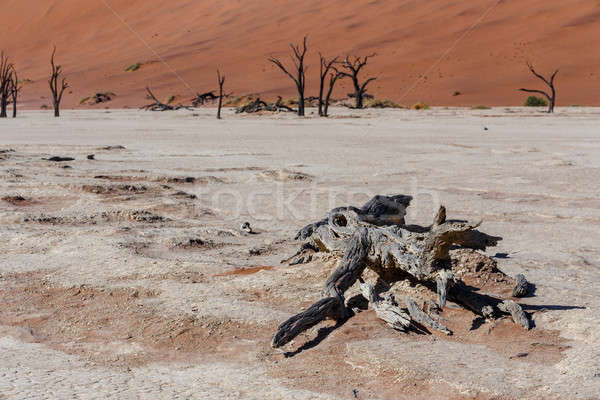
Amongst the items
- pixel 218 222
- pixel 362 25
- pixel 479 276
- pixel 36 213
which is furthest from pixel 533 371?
pixel 362 25

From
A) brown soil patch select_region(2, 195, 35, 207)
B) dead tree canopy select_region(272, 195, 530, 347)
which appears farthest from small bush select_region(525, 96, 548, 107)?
dead tree canopy select_region(272, 195, 530, 347)

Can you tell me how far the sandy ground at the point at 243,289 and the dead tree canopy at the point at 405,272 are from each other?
0.09 m

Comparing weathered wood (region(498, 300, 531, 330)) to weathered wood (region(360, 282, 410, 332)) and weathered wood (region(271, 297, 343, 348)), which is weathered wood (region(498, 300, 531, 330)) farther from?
weathered wood (region(271, 297, 343, 348))

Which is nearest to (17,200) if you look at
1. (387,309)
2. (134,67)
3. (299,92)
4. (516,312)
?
(387,309)

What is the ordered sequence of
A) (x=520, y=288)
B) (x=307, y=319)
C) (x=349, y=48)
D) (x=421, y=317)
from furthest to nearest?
(x=349, y=48) → (x=520, y=288) → (x=421, y=317) → (x=307, y=319)

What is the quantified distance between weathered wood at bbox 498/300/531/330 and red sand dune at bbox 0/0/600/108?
1379 inches

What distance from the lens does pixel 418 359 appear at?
117 inches

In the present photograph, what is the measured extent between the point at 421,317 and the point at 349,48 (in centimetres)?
4940

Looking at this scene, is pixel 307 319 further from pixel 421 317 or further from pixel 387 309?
pixel 421 317

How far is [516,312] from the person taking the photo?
3.33 m

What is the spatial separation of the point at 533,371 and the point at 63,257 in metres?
3.12

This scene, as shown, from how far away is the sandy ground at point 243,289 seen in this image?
9.29 ft

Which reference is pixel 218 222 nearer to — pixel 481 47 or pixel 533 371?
pixel 533 371

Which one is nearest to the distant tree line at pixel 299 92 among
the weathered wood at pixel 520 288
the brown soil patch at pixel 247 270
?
the brown soil patch at pixel 247 270
